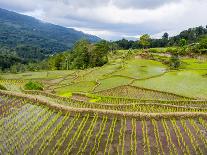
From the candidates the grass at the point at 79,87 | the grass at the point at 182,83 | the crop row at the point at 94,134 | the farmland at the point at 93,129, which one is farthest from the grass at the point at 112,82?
the crop row at the point at 94,134

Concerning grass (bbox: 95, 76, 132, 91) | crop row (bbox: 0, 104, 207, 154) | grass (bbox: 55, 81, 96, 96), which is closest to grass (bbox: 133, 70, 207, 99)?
grass (bbox: 95, 76, 132, 91)

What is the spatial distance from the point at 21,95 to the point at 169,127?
6.73 metres

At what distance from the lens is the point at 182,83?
27.4m

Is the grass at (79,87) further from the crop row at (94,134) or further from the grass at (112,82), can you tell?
the crop row at (94,134)

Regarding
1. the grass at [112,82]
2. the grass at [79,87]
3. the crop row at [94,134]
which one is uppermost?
the crop row at [94,134]

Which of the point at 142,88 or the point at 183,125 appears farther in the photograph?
the point at 142,88

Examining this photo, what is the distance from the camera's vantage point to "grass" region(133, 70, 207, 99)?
23953 millimetres

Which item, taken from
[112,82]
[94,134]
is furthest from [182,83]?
[94,134]

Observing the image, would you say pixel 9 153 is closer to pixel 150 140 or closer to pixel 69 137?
pixel 69 137

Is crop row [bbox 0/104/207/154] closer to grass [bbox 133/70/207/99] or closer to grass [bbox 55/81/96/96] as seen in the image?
grass [bbox 133/70/207/99]

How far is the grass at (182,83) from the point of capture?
2395cm

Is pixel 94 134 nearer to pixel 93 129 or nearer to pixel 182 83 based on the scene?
pixel 93 129

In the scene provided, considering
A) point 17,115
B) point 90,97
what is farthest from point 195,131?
point 90,97

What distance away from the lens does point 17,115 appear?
38.1ft
